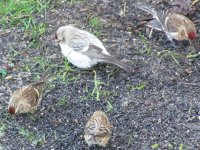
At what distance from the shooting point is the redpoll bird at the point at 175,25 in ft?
28.8

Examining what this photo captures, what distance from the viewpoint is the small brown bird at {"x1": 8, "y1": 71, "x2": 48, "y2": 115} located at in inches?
301

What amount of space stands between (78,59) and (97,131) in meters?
1.85

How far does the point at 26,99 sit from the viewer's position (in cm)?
770

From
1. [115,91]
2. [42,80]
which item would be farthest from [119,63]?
[42,80]

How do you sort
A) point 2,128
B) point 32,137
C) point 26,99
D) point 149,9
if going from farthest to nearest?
point 149,9
point 26,99
point 2,128
point 32,137

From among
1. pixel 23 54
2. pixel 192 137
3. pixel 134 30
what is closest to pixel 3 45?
pixel 23 54

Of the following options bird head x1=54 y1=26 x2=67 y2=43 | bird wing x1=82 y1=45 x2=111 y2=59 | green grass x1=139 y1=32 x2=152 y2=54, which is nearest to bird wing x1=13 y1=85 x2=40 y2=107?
bird wing x1=82 y1=45 x2=111 y2=59

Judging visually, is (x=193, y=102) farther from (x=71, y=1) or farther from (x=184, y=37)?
(x=71, y=1)

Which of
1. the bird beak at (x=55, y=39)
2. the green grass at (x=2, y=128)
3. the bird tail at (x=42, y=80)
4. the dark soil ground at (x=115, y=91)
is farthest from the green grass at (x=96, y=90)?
the green grass at (x=2, y=128)

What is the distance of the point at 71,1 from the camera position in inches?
392

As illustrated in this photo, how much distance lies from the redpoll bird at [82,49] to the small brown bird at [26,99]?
862mm

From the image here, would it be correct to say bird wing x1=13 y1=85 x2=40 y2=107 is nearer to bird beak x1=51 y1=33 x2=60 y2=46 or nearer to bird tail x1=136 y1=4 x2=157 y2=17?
bird beak x1=51 y1=33 x2=60 y2=46

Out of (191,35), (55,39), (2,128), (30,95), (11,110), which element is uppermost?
(191,35)

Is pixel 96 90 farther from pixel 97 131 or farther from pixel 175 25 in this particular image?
pixel 175 25
